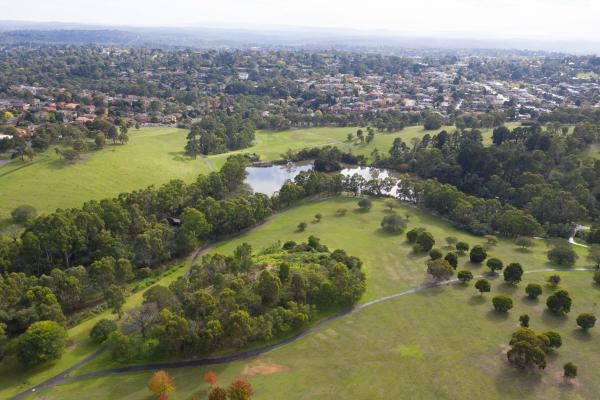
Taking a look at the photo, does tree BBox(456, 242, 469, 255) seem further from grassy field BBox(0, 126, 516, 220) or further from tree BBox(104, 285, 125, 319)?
grassy field BBox(0, 126, 516, 220)

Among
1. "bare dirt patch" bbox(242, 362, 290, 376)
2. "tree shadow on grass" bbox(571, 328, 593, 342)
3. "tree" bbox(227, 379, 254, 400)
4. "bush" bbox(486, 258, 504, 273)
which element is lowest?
"bare dirt patch" bbox(242, 362, 290, 376)

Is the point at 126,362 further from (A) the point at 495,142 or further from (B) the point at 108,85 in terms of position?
(B) the point at 108,85

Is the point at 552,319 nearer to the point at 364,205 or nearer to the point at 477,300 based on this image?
the point at 477,300

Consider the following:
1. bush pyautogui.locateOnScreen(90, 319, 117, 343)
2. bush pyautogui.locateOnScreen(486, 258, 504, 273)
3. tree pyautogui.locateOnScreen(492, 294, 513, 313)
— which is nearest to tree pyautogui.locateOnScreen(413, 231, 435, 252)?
bush pyautogui.locateOnScreen(486, 258, 504, 273)

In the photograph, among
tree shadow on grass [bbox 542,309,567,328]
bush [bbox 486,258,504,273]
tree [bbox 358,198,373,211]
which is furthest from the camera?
tree [bbox 358,198,373,211]

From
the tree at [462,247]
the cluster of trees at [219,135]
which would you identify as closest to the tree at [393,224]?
the tree at [462,247]

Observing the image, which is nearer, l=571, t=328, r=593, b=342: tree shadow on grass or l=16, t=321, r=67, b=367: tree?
l=16, t=321, r=67, b=367: tree

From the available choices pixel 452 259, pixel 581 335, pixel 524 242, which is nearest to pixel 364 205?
pixel 452 259
